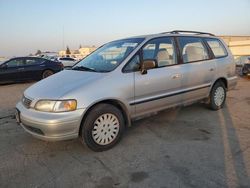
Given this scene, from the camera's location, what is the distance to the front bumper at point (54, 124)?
11.9 feet

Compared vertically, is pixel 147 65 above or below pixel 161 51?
below

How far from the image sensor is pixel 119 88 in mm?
4145

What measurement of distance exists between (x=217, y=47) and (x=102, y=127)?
11.8 ft

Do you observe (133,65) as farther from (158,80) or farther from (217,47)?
(217,47)

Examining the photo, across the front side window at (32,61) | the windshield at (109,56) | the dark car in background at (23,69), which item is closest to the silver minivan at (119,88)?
the windshield at (109,56)

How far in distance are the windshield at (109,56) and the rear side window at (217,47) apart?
6.67ft

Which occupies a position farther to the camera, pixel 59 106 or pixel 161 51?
pixel 161 51

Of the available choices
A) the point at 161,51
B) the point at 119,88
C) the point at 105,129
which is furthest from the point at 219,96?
the point at 105,129

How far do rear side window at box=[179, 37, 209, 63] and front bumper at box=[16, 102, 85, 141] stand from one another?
259 cm

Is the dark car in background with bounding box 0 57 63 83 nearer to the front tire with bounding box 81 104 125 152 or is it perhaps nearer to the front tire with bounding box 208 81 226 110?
the front tire with bounding box 208 81 226 110

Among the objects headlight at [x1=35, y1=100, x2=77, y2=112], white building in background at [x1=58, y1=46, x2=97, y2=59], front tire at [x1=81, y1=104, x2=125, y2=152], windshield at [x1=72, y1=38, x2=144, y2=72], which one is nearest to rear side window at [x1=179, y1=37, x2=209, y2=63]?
windshield at [x1=72, y1=38, x2=144, y2=72]

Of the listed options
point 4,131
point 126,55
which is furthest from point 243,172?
point 4,131

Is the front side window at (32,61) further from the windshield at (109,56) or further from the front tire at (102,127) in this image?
the front tire at (102,127)

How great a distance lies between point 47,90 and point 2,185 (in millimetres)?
1438
